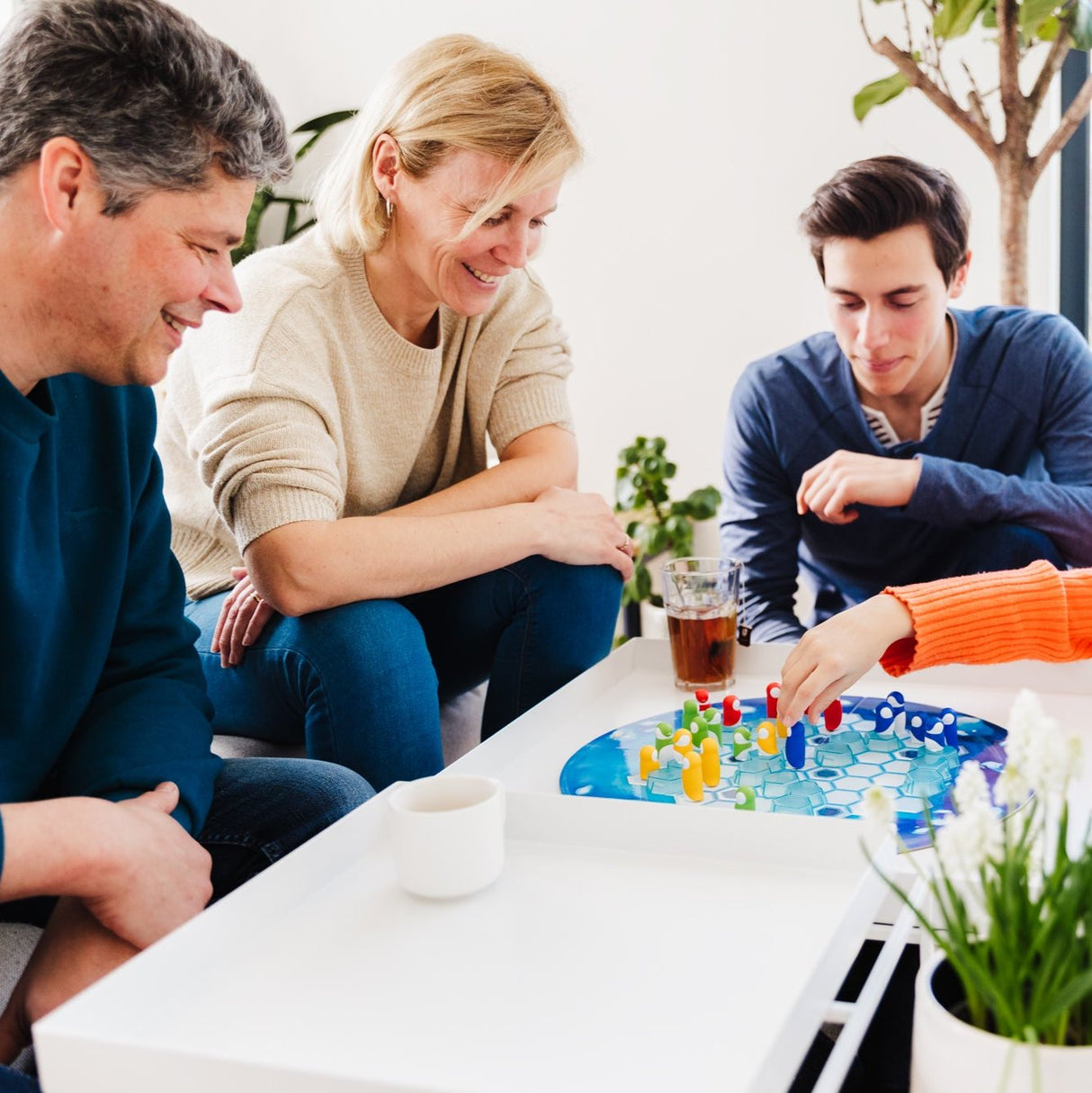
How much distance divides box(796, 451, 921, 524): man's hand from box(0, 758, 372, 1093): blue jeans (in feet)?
3.09

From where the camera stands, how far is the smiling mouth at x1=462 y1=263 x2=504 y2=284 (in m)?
1.70

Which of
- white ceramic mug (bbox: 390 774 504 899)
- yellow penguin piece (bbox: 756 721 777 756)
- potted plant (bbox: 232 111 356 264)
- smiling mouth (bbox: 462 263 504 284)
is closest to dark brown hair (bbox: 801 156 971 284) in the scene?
smiling mouth (bbox: 462 263 504 284)

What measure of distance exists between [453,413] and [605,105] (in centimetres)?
173

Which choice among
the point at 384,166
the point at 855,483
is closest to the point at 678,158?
the point at 855,483

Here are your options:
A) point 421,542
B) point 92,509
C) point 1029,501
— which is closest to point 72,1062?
point 92,509

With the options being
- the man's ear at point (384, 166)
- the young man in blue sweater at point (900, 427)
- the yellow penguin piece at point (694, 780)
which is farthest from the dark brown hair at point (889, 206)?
the yellow penguin piece at point (694, 780)

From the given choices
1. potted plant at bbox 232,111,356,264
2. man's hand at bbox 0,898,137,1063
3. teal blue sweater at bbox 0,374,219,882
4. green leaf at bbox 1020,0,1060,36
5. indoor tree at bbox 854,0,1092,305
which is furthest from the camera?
potted plant at bbox 232,111,356,264

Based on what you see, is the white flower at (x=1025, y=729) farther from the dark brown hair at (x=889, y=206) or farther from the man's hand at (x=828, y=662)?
the dark brown hair at (x=889, y=206)

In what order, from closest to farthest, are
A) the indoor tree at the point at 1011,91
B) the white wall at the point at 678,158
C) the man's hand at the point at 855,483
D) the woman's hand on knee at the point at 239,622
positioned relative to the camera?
the woman's hand on knee at the point at 239,622 → the man's hand at the point at 855,483 → the indoor tree at the point at 1011,91 → the white wall at the point at 678,158

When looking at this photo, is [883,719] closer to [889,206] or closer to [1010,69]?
[889,206]

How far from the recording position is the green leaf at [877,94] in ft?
7.99

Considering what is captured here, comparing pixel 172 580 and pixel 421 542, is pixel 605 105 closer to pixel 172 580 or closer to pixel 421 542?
pixel 421 542

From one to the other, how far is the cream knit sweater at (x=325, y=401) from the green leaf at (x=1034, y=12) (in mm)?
961

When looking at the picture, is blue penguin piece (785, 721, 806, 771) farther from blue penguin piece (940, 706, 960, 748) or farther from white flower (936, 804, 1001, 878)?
white flower (936, 804, 1001, 878)
